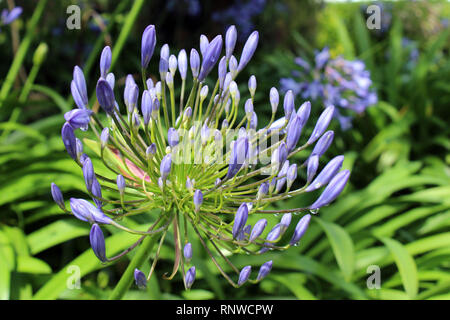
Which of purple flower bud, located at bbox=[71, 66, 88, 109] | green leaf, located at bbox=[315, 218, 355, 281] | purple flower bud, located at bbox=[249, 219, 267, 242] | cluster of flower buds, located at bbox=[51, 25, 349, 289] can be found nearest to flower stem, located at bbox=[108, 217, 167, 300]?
cluster of flower buds, located at bbox=[51, 25, 349, 289]

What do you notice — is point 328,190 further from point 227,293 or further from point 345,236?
point 227,293

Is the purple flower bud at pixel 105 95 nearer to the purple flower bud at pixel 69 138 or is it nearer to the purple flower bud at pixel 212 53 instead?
the purple flower bud at pixel 69 138

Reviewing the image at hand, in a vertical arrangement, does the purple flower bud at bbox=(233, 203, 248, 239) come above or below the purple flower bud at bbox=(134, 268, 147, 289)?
above

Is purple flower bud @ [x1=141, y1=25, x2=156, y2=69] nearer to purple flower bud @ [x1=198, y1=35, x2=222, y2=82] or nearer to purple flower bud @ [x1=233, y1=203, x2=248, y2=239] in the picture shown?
purple flower bud @ [x1=198, y1=35, x2=222, y2=82]
